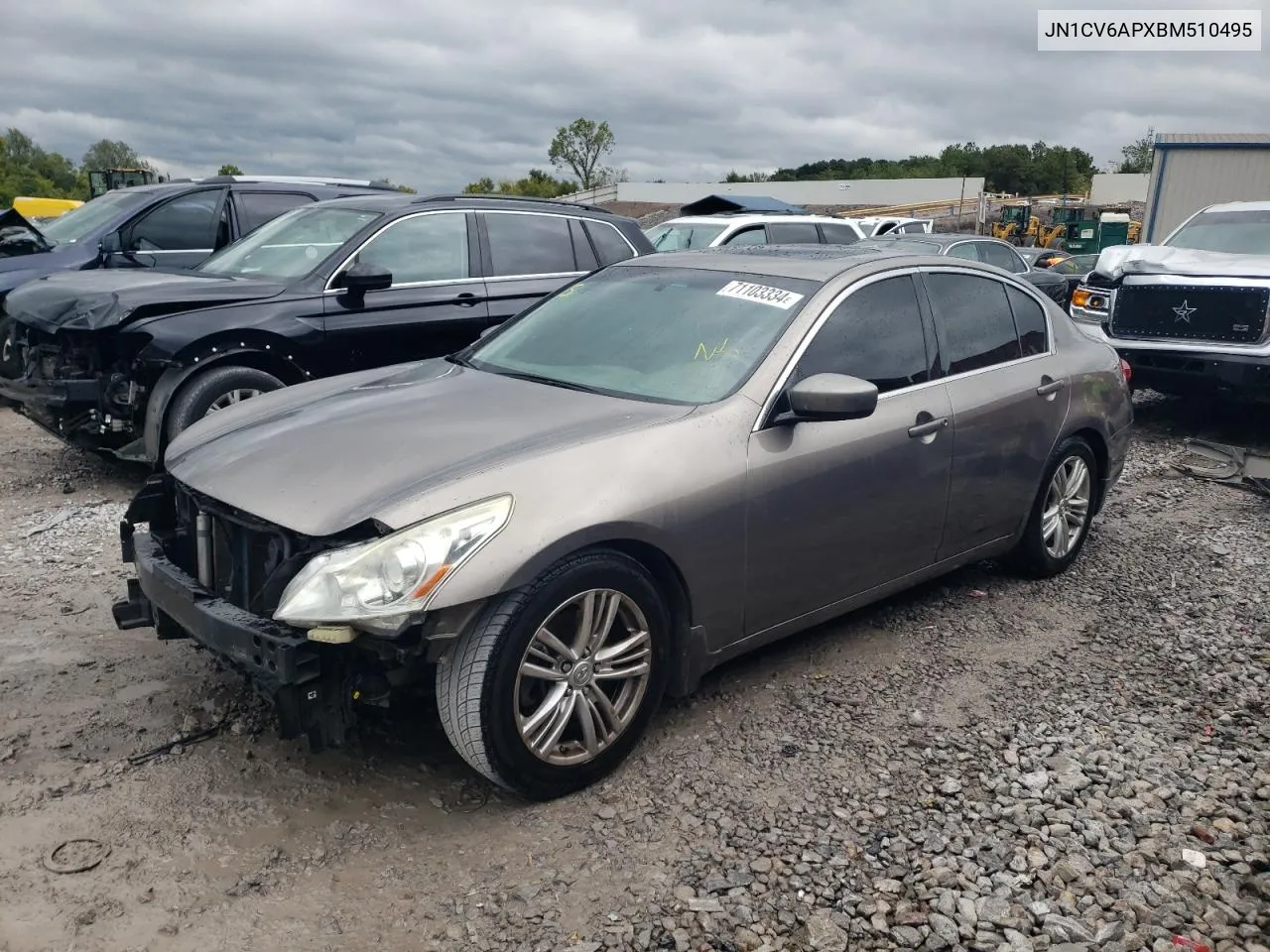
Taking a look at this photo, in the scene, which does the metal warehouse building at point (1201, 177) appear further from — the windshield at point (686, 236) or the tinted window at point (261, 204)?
the tinted window at point (261, 204)

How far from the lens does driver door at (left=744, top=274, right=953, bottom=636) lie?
12.0 ft

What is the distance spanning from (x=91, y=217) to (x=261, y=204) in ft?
5.69

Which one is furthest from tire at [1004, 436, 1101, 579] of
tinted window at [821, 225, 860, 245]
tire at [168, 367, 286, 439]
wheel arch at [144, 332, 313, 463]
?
tinted window at [821, 225, 860, 245]

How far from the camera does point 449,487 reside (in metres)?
3.02

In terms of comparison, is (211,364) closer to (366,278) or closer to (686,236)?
(366,278)

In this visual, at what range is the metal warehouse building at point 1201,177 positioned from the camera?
72.3 feet

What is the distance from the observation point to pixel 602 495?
10.4 feet

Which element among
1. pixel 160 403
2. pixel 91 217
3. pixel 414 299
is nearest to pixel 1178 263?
pixel 414 299

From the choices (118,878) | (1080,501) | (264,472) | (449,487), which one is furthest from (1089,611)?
(118,878)

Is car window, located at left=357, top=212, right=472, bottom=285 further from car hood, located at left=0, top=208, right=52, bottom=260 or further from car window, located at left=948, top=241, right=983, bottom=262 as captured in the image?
car window, located at left=948, top=241, right=983, bottom=262

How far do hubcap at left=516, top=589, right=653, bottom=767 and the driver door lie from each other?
0.53 meters

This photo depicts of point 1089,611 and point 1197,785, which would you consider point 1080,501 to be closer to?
point 1089,611

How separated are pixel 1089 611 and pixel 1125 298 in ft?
17.1

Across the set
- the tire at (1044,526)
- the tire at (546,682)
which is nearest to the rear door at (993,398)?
the tire at (1044,526)
